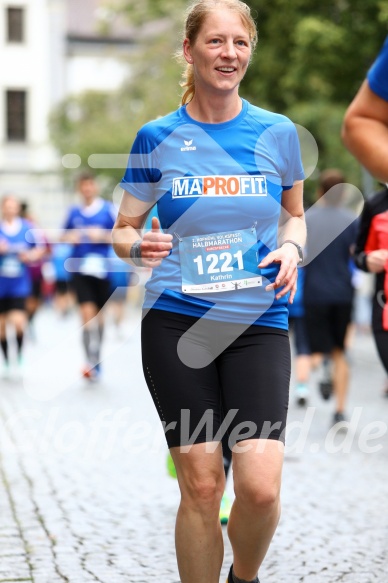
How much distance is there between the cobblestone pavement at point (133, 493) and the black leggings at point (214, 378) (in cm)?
110

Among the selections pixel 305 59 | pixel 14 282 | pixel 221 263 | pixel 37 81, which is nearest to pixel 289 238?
pixel 221 263

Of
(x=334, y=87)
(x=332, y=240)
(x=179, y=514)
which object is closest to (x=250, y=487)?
(x=179, y=514)

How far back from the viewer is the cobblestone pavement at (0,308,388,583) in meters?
4.81

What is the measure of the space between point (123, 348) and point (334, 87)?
199 inches

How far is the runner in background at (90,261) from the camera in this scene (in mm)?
12383

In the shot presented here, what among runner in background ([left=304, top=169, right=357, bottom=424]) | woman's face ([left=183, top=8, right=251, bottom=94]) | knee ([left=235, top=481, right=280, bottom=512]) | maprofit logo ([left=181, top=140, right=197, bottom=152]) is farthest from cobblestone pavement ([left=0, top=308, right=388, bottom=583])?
woman's face ([left=183, top=8, right=251, bottom=94])

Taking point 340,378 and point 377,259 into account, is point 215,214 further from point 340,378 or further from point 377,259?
point 340,378

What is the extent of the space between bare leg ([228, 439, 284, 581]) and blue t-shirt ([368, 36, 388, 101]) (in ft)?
4.16

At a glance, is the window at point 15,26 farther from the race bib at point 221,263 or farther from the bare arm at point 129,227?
the race bib at point 221,263

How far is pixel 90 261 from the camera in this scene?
12.5 m

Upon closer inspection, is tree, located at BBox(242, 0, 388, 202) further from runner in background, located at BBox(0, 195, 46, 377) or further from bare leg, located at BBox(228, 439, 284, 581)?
bare leg, located at BBox(228, 439, 284, 581)

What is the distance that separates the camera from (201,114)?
12.7 ft

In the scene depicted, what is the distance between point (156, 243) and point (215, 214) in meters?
0.27

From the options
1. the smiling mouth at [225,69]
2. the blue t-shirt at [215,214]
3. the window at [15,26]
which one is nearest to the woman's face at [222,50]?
the smiling mouth at [225,69]
